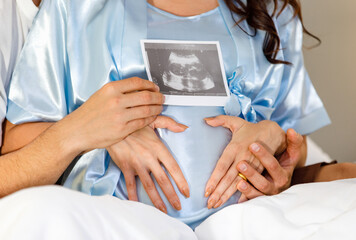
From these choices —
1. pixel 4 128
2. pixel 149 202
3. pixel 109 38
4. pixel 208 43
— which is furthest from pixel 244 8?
pixel 4 128

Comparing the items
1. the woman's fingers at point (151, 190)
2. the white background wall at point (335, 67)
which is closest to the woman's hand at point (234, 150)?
the woman's fingers at point (151, 190)

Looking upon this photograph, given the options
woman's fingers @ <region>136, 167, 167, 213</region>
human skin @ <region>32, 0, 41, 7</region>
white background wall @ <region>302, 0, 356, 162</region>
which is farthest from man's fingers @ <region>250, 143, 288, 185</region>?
white background wall @ <region>302, 0, 356, 162</region>

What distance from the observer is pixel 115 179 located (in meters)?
1.28

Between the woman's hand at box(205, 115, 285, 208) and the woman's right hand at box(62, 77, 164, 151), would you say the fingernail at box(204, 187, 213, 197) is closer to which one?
the woman's hand at box(205, 115, 285, 208)

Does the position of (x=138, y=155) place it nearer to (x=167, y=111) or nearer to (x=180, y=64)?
(x=167, y=111)

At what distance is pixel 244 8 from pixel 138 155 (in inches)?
22.6

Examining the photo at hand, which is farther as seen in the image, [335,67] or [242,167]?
[335,67]

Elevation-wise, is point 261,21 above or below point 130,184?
above

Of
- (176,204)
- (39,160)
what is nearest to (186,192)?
(176,204)

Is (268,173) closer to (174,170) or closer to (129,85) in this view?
(174,170)

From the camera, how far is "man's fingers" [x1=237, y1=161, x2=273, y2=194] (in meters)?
1.28

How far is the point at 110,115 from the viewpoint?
1.16 metres

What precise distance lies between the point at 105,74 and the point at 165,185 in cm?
32

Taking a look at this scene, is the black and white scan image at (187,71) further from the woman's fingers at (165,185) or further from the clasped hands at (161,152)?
the woman's fingers at (165,185)
